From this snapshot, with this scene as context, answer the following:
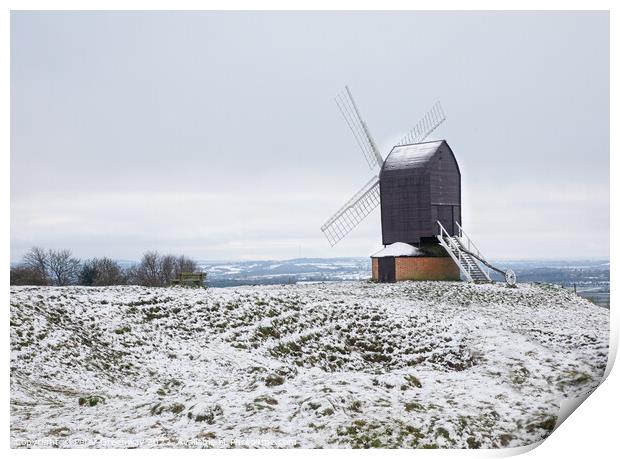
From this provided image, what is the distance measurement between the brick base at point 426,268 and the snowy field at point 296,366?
469 cm

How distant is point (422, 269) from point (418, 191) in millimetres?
3546

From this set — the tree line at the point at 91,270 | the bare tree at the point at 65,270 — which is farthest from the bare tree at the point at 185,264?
the bare tree at the point at 65,270

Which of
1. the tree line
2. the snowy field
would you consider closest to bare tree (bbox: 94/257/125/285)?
the tree line

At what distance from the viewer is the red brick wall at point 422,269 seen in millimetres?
34094

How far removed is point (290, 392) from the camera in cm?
1480

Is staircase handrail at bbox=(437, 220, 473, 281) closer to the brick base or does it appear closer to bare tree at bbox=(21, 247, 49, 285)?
the brick base

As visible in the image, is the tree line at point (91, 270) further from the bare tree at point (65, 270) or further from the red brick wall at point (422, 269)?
the red brick wall at point (422, 269)

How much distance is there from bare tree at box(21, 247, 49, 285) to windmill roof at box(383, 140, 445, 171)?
15674 mm

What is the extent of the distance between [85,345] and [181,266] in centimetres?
1996

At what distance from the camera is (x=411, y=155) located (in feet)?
114

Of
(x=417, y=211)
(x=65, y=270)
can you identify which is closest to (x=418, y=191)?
(x=417, y=211)

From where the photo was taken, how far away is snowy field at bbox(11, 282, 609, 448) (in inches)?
546

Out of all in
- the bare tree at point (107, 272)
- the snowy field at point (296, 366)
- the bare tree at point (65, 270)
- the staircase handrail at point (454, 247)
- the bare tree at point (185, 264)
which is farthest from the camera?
the bare tree at point (185, 264)

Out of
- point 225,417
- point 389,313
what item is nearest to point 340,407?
point 225,417
